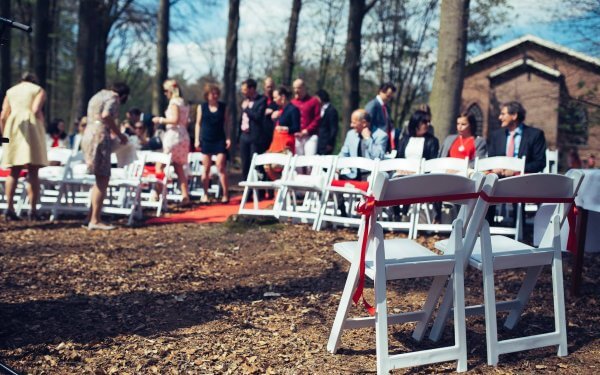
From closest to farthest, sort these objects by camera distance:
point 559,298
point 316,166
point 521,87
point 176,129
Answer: point 559,298
point 316,166
point 176,129
point 521,87

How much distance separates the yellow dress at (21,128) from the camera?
9.51 meters

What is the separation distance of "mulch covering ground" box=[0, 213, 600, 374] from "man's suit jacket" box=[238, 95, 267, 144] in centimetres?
378

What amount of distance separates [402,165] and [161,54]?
12266 mm

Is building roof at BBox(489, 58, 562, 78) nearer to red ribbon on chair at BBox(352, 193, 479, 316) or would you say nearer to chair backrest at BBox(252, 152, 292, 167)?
chair backrest at BBox(252, 152, 292, 167)

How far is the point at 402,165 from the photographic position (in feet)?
28.0

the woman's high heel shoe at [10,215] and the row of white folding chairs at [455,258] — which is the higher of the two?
the row of white folding chairs at [455,258]

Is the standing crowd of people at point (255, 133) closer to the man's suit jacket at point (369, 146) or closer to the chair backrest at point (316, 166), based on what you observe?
the man's suit jacket at point (369, 146)

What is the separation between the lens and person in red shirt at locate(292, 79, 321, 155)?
11648mm

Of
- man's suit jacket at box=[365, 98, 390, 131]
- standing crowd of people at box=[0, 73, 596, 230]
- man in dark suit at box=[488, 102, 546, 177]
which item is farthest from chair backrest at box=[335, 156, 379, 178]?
man's suit jacket at box=[365, 98, 390, 131]

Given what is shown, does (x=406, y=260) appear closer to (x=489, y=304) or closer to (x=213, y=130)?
(x=489, y=304)

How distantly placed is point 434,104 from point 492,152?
145 cm

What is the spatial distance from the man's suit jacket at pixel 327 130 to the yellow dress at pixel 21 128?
4608 mm

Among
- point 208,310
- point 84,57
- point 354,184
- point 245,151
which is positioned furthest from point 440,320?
point 84,57

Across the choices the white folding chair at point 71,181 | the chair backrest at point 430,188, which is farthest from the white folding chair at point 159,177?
the chair backrest at point 430,188
